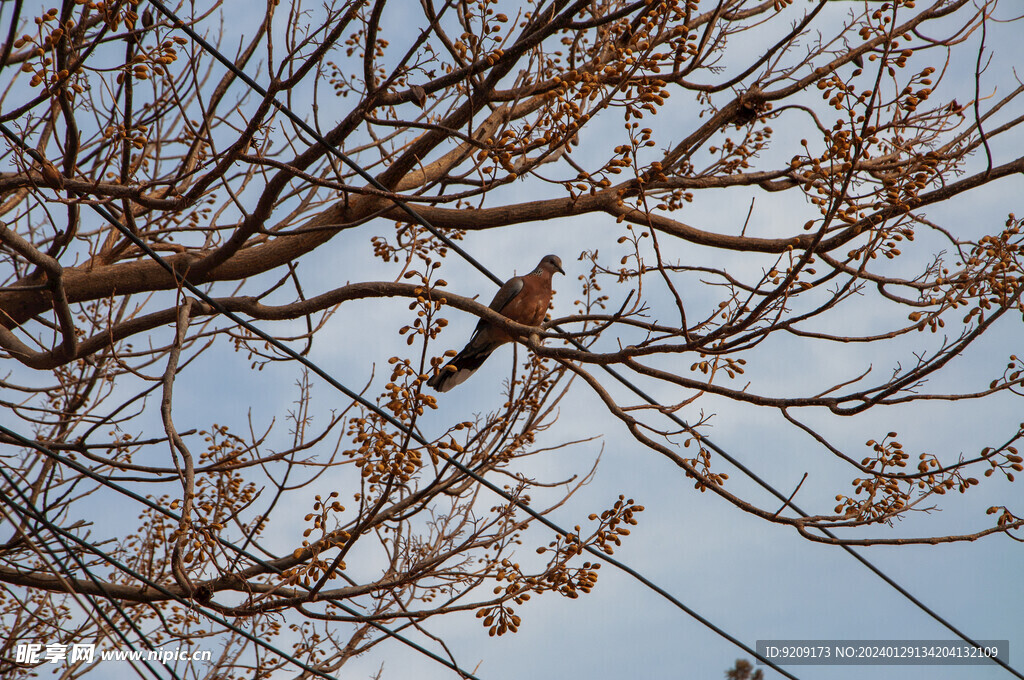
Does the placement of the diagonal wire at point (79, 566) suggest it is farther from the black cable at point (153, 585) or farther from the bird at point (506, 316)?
the bird at point (506, 316)

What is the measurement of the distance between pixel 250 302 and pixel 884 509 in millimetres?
3037

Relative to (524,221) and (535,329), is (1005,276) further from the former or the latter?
(524,221)

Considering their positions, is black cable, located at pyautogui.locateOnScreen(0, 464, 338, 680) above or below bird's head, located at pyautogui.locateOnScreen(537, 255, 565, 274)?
below

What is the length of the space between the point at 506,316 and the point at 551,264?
1.09 metres

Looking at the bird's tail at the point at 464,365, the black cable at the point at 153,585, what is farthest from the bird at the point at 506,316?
the black cable at the point at 153,585

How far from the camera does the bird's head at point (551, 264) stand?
6.48 metres

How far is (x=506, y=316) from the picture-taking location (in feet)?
18.3

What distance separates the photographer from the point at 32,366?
417cm

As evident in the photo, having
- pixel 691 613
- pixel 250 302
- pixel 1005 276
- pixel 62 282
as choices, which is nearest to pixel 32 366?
pixel 62 282

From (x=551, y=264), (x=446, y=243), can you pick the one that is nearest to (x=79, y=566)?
(x=446, y=243)

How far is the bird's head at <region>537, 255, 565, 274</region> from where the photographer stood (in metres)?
6.48

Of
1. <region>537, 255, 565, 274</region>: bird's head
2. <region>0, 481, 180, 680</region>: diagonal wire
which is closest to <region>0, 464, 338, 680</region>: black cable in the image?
<region>0, 481, 180, 680</region>: diagonal wire

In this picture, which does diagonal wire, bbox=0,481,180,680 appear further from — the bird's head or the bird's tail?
the bird's head

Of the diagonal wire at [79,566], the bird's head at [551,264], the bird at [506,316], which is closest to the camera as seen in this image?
the diagonal wire at [79,566]
